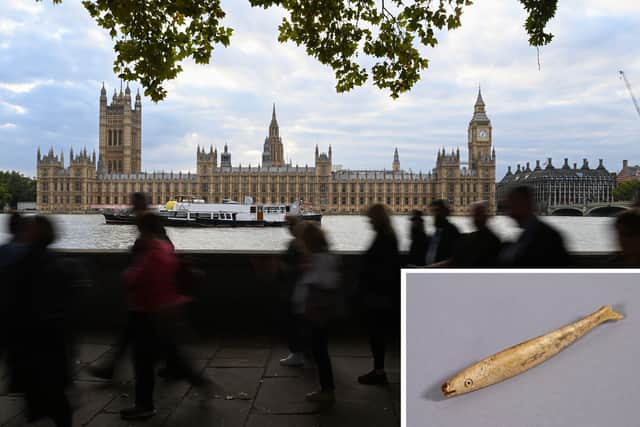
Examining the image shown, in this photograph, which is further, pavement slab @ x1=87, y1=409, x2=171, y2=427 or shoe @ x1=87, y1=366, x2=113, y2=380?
shoe @ x1=87, y1=366, x2=113, y2=380

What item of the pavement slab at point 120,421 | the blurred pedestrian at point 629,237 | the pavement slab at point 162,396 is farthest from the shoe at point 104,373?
the blurred pedestrian at point 629,237

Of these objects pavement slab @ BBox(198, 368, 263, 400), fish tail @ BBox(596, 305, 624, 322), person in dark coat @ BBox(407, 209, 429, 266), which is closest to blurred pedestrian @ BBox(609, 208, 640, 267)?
fish tail @ BBox(596, 305, 624, 322)

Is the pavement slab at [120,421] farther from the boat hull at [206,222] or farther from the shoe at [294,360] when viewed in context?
the boat hull at [206,222]

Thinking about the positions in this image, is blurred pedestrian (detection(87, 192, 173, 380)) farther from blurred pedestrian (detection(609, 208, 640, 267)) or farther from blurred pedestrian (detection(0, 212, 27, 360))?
blurred pedestrian (detection(609, 208, 640, 267))

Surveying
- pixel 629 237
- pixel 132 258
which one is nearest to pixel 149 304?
pixel 132 258

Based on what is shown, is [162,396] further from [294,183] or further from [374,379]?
[294,183]

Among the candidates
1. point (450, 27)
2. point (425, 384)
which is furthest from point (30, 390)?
point (450, 27)

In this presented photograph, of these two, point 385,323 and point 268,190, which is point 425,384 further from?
point 268,190
